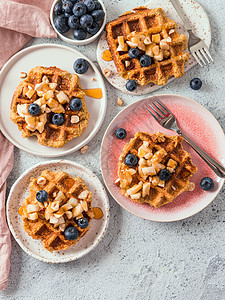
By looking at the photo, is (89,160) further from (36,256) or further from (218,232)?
(218,232)

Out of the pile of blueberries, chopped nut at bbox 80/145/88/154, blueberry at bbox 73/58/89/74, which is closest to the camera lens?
the pile of blueberries

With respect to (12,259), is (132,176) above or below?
above

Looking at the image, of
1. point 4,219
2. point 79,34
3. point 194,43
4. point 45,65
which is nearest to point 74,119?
point 45,65

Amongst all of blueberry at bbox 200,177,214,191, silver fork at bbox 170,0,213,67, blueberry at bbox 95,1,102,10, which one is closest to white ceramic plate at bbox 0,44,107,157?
blueberry at bbox 95,1,102,10

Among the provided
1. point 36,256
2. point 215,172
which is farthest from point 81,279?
point 215,172

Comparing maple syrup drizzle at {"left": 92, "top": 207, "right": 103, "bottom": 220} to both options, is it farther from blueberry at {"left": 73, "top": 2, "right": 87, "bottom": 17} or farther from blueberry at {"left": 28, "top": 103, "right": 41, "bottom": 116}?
blueberry at {"left": 73, "top": 2, "right": 87, "bottom": 17}

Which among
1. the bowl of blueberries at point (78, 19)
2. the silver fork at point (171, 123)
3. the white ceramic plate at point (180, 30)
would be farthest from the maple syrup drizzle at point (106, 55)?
the silver fork at point (171, 123)
